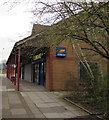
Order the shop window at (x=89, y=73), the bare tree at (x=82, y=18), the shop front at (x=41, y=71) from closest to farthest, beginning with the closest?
the bare tree at (x=82, y=18), the shop window at (x=89, y=73), the shop front at (x=41, y=71)

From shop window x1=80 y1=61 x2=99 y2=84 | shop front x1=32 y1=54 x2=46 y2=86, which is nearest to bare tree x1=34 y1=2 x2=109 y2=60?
shop window x1=80 y1=61 x2=99 y2=84

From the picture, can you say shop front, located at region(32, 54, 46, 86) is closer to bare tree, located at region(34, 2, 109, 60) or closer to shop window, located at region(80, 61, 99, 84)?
shop window, located at region(80, 61, 99, 84)

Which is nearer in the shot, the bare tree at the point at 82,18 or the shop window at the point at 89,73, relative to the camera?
the bare tree at the point at 82,18

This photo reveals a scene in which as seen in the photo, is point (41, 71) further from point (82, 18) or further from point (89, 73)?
point (82, 18)

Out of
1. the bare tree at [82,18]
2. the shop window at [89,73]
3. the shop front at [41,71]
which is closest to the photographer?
the bare tree at [82,18]

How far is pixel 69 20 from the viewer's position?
4.98m

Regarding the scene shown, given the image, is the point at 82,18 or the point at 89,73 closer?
the point at 82,18

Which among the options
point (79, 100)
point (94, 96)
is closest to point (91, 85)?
point (94, 96)

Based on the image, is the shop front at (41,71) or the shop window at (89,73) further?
the shop front at (41,71)

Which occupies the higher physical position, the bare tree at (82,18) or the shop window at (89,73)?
the bare tree at (82,18)

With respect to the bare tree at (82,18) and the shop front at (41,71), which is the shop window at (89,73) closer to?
the bare tree at (82,18)

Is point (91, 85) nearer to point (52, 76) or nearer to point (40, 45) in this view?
point (40, 45)

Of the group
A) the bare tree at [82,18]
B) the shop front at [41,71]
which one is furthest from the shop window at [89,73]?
the shop front at [41,71]

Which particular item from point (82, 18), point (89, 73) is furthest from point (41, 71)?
point (82, 18)
